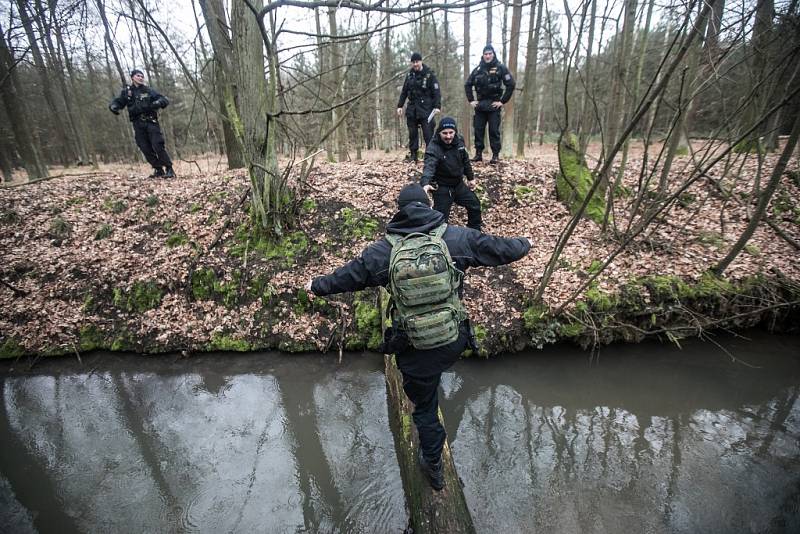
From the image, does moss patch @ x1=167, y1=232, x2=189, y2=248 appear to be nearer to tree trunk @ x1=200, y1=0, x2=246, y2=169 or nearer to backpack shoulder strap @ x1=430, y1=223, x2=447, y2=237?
tree trunk @ x1=200, y1=0, x2=246, y2=169

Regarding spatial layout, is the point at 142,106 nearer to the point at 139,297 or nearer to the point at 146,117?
the point at 146,117

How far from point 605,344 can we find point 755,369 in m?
1.73

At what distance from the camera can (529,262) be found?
5762 mm

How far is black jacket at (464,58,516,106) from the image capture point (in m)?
7.09

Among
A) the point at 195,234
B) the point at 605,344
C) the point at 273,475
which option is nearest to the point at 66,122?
the point at 195,234

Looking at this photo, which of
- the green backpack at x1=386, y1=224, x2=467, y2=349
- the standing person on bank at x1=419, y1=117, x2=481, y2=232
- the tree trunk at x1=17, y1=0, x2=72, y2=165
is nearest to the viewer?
the green backpack at x1=386, y1=224, x2=467, y2=349

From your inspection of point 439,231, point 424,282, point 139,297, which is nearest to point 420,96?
point 439,231

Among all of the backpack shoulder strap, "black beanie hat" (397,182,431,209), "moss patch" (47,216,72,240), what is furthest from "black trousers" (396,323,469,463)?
"moss patch" (47,216,72,240)

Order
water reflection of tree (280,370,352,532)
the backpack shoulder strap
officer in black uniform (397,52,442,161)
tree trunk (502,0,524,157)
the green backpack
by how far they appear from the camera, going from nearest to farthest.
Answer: the green backpack < the backpack shoulder strap < water reflection of tree (280,370,352,532) < officer in black uniform (397,52,442,161) < tree trunk (502,0,524,157)

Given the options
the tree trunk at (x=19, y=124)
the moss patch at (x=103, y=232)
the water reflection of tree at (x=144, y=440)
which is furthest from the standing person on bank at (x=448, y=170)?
the tree trunk at (x=19, y=124)

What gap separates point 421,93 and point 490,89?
1410mm

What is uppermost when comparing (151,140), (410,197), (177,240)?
(151,140)

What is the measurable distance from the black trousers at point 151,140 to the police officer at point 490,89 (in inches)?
269

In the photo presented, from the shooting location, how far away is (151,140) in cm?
793
